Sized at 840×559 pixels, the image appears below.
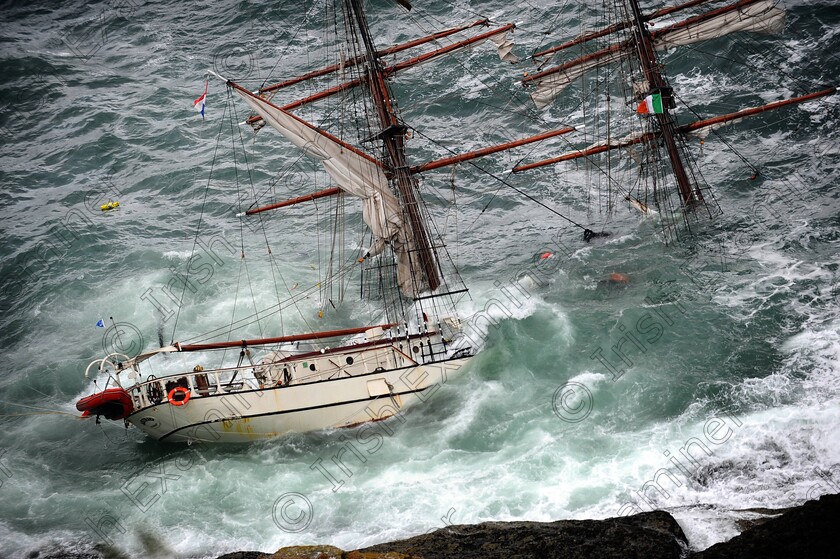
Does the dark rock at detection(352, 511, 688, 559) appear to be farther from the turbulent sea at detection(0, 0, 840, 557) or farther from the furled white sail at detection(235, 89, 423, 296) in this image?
the furled white sail at detection(235, 89, 423, 296)

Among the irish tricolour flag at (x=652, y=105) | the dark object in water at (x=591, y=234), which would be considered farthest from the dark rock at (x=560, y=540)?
the irish tricolour flag at (x=652, y=105)

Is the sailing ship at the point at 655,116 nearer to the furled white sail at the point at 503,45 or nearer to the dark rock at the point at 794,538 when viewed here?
the furled white sail at the point at 503,45

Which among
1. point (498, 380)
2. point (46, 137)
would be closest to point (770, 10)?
point (498, 380)

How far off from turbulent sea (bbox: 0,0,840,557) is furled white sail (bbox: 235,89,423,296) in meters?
3.63

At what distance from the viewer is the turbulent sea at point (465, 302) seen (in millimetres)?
20672

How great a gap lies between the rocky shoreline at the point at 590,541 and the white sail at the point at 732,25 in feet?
76.8

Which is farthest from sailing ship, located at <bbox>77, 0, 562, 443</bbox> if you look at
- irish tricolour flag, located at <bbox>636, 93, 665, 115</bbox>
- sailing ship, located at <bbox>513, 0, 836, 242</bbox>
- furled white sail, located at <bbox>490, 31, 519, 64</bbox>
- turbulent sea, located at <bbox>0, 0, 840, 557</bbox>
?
furled white sail, located at <bbox>490, 31, 519, 64</bbox>

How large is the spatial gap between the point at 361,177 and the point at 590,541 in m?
16.8

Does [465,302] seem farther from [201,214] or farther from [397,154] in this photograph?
[201,214]

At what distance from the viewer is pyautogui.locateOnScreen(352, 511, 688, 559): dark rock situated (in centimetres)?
1500

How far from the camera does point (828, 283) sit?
26.0 meters

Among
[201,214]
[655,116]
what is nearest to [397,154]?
[655,116]

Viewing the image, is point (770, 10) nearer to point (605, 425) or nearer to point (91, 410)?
point (605, 425)

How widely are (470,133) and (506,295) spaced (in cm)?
1297
